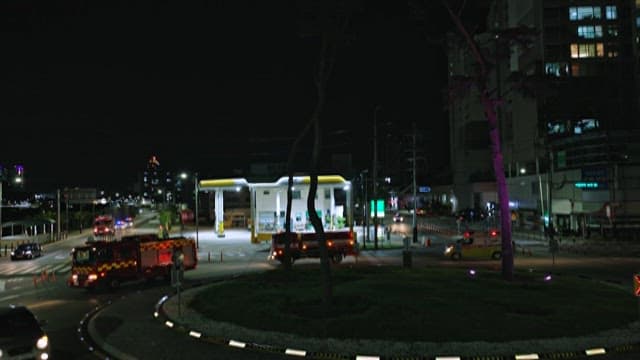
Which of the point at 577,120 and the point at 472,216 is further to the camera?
the point at 472,216

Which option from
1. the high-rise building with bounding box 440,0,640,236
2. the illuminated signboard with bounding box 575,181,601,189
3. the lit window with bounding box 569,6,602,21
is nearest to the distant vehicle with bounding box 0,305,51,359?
the high-rise building with bounding box 440,0,640,236

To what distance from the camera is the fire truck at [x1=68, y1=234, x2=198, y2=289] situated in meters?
26.6

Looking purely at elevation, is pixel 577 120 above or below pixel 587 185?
above

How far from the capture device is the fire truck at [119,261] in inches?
1048

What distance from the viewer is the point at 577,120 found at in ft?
290

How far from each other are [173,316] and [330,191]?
4944 cm

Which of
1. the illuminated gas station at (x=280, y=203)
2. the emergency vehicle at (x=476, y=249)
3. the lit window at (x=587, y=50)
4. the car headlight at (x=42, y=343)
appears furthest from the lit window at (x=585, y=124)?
the car headlight at (x=42, y=343)

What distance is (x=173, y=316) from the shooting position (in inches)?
733

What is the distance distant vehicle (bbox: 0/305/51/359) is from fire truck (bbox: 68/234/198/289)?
41.8ft

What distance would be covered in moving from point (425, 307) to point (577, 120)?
80341 mm

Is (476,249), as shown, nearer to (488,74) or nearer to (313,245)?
(313,245)

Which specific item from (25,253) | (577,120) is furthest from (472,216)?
(25,253)

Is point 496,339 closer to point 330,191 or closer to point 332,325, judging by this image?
point 332,325

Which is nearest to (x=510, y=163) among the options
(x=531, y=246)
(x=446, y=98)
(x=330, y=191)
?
(x=330, y=191)
